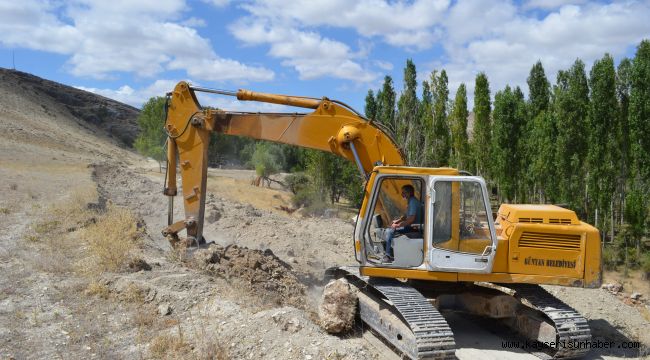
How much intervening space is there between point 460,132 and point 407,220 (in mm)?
25726

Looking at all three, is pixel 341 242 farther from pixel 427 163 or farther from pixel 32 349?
pixel 427 163

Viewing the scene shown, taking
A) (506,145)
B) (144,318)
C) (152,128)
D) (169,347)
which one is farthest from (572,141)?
(152,128)

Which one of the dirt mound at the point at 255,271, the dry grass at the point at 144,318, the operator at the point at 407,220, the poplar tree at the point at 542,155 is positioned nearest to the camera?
the operator at the point at 407,220

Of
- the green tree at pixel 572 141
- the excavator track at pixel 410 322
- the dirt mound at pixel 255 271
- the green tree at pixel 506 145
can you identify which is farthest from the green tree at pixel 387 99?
the excavator track at pixel 410 322

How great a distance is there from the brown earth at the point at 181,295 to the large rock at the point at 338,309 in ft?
0.45

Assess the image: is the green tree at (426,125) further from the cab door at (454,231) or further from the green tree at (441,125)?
the cab door at (454,231)

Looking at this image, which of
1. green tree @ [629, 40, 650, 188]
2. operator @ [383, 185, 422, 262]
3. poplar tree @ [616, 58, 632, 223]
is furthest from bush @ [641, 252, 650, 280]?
operator @ [383, 185, 422, 262]

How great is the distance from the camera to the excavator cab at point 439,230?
23.1 ft

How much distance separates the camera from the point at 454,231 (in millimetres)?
7055

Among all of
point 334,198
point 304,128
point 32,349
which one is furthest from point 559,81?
point 32,349

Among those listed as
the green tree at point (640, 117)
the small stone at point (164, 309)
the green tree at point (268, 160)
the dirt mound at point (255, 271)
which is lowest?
the small stone at point (164, 309)

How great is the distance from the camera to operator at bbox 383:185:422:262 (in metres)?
7.31

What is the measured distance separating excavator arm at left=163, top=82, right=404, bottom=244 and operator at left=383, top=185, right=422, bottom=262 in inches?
44.0

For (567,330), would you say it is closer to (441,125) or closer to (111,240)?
(111,240)
